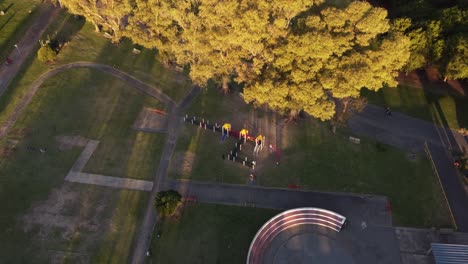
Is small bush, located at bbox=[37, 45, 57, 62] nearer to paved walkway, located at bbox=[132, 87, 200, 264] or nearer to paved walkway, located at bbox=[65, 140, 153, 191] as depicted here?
paved walkway, located at bbox=[132, 87, 200, 264]

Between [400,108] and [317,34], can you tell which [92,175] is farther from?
[400,108]

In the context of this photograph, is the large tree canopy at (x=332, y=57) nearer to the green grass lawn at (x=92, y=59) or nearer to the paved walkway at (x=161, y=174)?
the paved walkway at (x=161, y=174)

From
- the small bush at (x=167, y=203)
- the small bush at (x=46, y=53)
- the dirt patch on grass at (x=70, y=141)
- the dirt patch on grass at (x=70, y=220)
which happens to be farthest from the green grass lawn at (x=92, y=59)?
the small bush at (x=167, y=203)

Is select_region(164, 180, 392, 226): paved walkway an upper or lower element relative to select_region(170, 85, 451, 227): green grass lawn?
lower

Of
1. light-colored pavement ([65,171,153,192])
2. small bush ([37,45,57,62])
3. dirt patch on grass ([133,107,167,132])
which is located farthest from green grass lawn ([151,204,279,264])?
small bush ([37,45,57,62])

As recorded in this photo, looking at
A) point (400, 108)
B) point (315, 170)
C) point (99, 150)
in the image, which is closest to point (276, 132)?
point (315, 170)

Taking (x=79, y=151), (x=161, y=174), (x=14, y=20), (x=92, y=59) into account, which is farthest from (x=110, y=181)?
(x=14, y=20)
